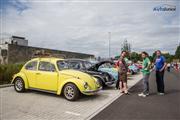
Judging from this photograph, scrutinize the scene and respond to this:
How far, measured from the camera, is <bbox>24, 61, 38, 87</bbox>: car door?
9656 millimetres

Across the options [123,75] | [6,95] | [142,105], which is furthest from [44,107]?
[123,75]

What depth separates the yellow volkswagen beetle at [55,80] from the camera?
8523mm

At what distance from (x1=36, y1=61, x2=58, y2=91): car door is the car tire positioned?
56cm

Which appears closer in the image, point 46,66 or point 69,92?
point 69,92

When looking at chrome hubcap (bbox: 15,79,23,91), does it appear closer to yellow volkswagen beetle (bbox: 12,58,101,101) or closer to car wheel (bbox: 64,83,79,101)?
yellow volkswagen beetle (bbox: 12,58,101,101)

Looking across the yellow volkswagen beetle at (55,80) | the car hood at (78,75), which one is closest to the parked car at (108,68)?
the yellow volkswagen beetle at (55,80)

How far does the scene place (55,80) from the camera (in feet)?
29.3

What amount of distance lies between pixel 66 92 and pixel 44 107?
55.9 inches

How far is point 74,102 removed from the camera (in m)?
8.27

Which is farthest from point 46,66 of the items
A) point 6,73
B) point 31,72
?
point 6,73

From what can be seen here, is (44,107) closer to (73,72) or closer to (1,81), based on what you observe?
(73,72)

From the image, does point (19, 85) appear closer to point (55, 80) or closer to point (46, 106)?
point (55, 80)

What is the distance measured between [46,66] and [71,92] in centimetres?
181

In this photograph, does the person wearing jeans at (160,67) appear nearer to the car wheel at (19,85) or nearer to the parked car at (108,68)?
the parked car at (108,68)
